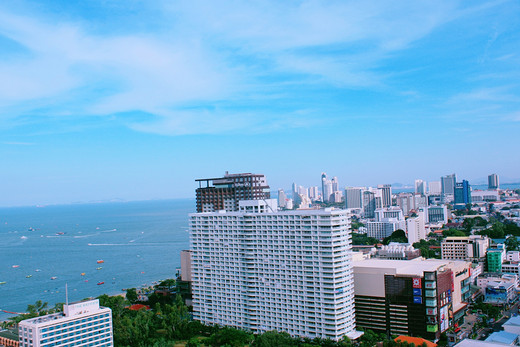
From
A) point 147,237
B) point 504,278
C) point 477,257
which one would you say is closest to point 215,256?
point 504,278

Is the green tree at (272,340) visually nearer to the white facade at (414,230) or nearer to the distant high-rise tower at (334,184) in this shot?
the white facade at (414,230)

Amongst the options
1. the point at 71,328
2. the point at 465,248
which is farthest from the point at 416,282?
the point at 465,248

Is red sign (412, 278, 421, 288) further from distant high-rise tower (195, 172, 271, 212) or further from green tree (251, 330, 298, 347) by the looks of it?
distant high-rise tower (195, 172, 271, 212)

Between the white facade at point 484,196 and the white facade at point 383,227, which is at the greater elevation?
the white facade at point 484,196

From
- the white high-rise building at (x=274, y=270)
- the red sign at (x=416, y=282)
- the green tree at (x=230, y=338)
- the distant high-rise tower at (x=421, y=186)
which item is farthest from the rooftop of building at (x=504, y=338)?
the distant high-rise tower at (x=421, y=186)

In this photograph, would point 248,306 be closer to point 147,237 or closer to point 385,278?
point 385,278
